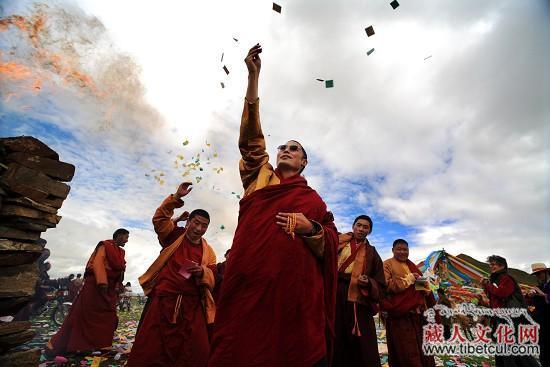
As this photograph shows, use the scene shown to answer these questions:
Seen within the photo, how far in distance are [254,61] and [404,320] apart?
545cm

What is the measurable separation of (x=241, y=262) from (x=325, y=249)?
2.33 ft

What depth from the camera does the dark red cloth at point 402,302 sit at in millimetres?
5586

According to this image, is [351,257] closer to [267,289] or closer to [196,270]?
[196,270]

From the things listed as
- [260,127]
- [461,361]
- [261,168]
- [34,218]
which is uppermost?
[260,127]

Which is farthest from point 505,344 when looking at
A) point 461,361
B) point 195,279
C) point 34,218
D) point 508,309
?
point 34,218

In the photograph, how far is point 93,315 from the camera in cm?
680

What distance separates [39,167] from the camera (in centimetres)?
314

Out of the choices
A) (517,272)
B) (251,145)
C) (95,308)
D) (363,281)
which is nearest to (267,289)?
(251,145)

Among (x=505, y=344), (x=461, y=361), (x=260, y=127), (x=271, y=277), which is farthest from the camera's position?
(x=461, y=361)

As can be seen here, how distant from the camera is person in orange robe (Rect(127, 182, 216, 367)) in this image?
158 inches

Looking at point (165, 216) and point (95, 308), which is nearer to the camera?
point (165, 216)

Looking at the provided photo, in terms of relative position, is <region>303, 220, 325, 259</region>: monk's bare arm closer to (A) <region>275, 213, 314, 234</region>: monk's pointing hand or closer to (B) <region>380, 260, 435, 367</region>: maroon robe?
(A) <region>275, 213, 314, 234</region>: monk's pointing hand

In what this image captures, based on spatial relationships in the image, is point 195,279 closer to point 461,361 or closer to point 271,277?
point 271,277

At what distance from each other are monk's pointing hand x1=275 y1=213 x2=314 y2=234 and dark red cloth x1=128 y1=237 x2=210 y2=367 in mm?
2924
